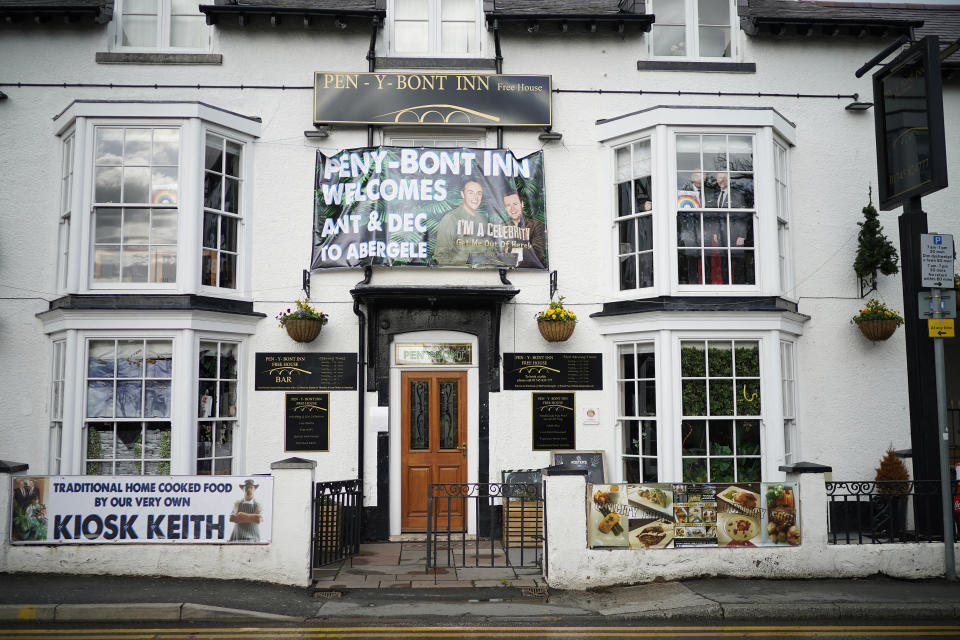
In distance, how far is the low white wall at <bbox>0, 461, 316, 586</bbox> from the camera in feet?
28.3

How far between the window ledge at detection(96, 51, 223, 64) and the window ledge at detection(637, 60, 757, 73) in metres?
6.72

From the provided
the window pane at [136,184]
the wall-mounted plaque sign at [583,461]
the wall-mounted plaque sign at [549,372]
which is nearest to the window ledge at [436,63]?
the window pane at [136,184]

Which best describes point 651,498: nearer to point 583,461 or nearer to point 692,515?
point 692,515

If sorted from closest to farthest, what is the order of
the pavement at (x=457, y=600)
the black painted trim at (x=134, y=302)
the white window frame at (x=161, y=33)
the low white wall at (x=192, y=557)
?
the pavement at (x=457, y=600) → the low white wall at (x=192, y=557) → the black painted trim at (x=134, y=302) → the white window frame at (x=161, y=33)

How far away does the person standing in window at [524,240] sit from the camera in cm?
1180

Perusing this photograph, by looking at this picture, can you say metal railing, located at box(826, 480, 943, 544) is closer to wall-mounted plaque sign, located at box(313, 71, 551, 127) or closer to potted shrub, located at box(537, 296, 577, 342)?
potted shrub, located at box(537, 296, 577, 342)

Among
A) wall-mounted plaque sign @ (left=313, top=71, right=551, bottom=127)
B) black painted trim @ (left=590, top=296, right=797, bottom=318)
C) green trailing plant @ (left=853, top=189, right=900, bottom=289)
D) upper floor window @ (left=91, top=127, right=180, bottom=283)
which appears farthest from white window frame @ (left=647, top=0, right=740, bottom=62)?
upper floor window @ (left=91, top=127, right=180, bottom=283)

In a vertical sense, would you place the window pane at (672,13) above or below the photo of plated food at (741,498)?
above

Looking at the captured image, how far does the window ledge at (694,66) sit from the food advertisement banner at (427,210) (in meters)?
2.68

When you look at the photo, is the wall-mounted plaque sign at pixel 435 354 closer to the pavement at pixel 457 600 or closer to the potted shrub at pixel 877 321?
the pavement at pixel 457 600

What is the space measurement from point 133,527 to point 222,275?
13.5 feet

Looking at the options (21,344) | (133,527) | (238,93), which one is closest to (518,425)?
(133,527)

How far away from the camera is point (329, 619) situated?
7.66m

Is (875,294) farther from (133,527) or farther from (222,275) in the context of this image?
(133,527)
